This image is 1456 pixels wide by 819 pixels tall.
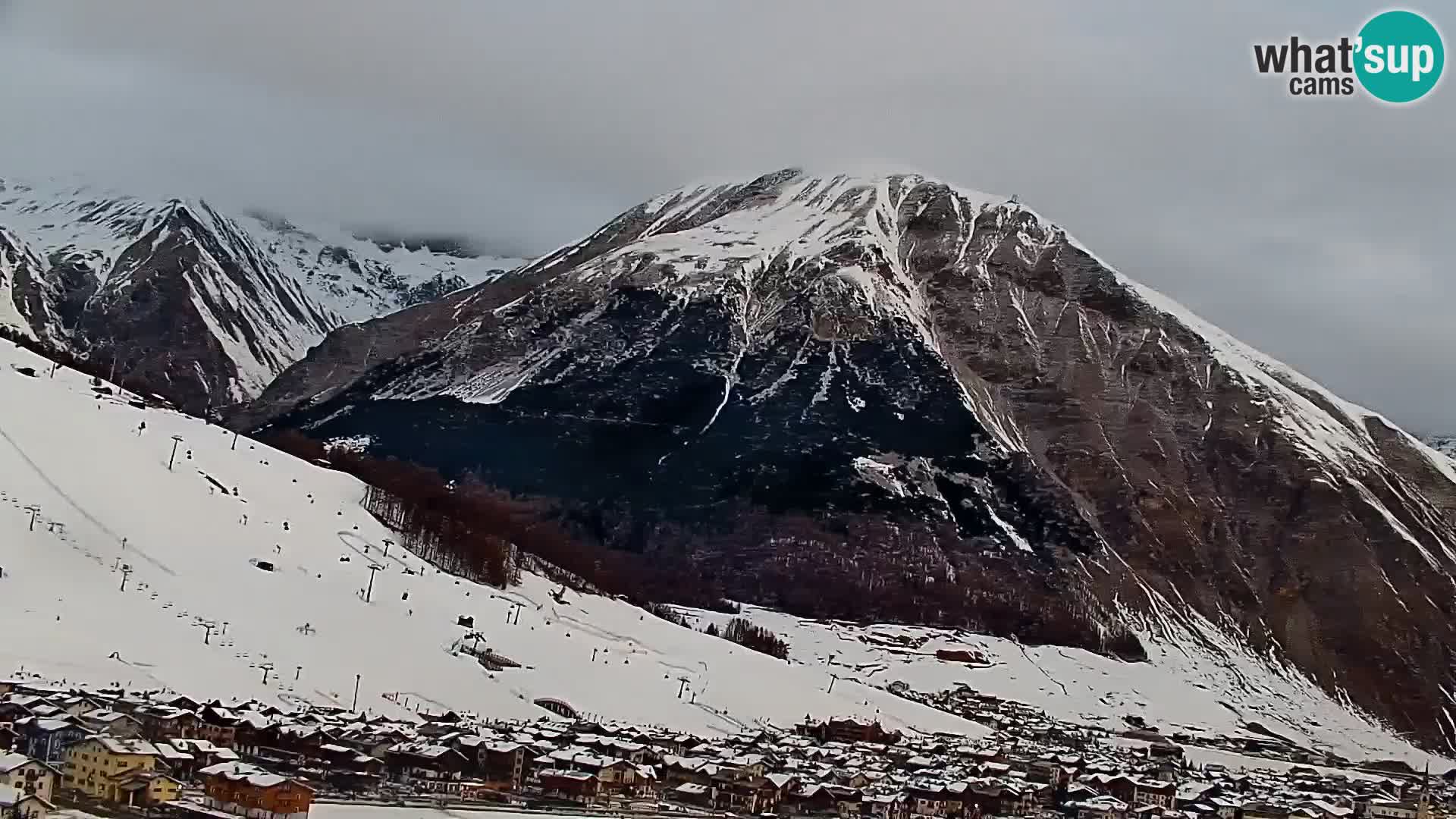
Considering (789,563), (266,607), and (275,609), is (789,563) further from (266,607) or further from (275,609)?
(266,607)

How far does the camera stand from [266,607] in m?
63.2

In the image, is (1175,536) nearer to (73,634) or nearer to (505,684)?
(505,684)

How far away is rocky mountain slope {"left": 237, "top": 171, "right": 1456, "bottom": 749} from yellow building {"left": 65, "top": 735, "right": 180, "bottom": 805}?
4036 inches

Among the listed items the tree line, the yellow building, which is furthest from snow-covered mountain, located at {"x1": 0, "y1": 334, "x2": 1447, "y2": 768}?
the tree line

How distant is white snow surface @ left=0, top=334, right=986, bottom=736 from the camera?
54844 mm

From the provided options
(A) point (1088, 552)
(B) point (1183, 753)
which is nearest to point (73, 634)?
(B) point (1183, 753)

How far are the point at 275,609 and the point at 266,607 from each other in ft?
1.43

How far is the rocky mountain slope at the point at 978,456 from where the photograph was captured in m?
146

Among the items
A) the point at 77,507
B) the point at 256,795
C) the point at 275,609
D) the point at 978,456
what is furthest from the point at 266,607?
the point at 978,456

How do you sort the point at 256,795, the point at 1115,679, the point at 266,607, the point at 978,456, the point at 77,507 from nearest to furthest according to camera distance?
the point at 256,795 → the point at 266,607 → the point at 77,507 → the point at 1115,679 → the point at 978,456

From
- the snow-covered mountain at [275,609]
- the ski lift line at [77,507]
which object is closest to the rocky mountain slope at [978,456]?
the snow-covered mountain at [275,609]

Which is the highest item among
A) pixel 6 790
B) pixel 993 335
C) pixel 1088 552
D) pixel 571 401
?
pixel 993 335

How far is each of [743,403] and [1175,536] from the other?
2044 inches

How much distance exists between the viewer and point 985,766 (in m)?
63.9
